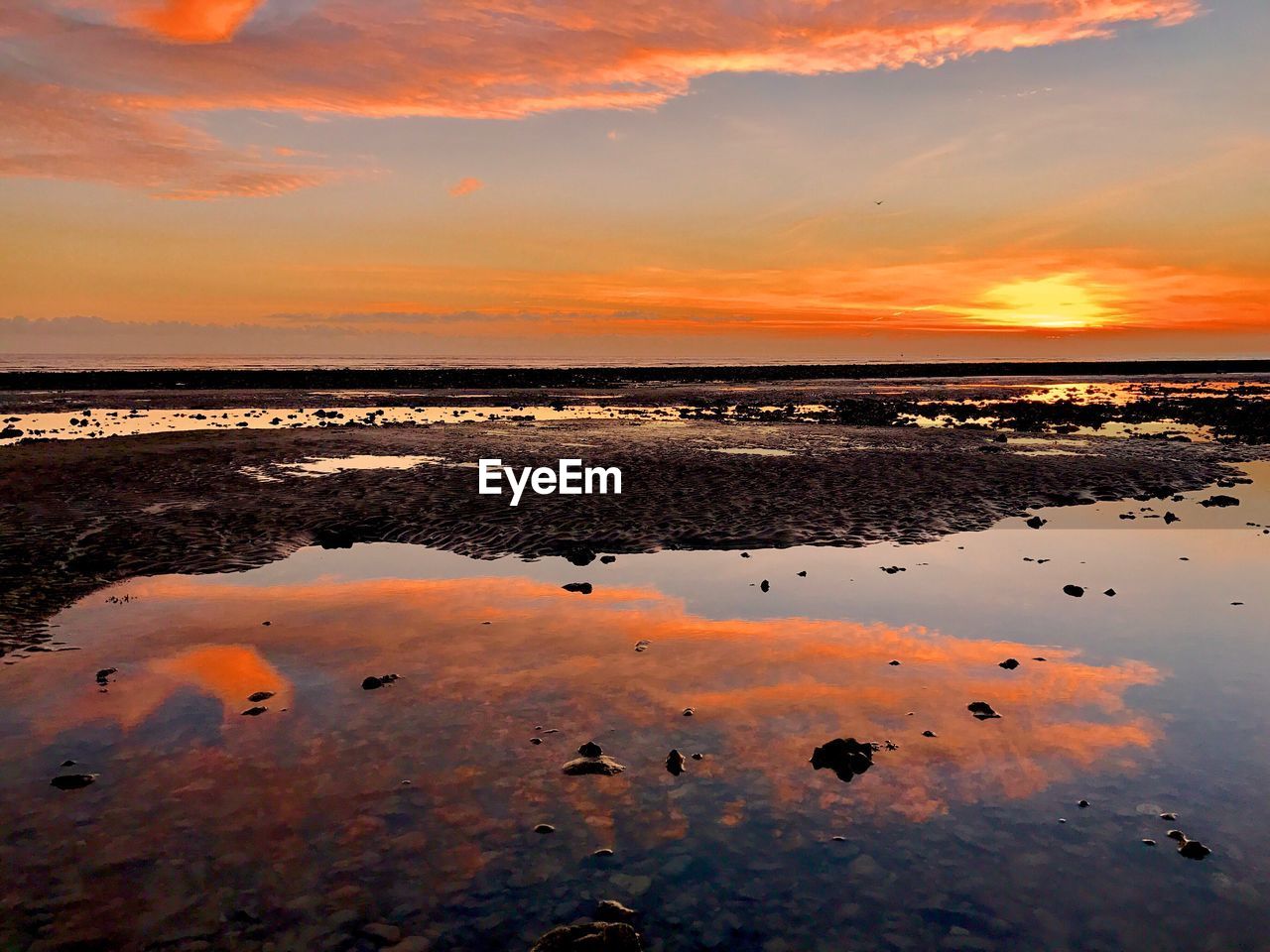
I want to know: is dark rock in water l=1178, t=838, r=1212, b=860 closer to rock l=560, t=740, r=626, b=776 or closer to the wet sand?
rock l=560, t=740, r=626, b=776

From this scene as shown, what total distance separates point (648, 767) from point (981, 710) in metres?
4.42

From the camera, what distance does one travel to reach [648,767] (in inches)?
365

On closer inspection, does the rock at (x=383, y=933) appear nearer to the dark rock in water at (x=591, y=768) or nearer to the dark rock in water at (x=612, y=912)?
the dark rock in water at (x=612, y=912)

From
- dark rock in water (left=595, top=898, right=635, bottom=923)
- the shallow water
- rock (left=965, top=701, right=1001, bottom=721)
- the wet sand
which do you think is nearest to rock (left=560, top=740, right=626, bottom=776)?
the shallow water

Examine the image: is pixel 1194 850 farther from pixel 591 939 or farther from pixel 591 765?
pixel 591 765

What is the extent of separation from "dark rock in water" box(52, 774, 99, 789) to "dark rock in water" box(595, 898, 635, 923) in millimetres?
5684

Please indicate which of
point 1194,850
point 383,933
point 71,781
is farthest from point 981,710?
point 71,781

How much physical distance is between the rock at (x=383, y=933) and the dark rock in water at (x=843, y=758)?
4.66 meters

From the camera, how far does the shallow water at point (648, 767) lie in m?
6.88

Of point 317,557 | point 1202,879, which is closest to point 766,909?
point 1202,879

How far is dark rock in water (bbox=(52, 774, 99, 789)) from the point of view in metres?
8.75

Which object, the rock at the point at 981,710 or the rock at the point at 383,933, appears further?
the rock at the point at 981,710

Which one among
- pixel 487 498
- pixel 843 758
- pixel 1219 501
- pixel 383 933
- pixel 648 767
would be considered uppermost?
pixel 1219 501

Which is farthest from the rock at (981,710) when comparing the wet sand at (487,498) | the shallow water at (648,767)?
the wet sand at (487,498)
